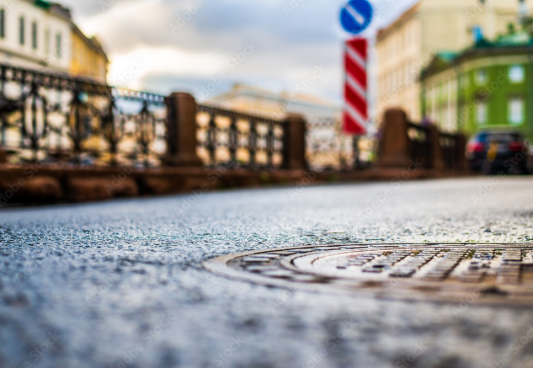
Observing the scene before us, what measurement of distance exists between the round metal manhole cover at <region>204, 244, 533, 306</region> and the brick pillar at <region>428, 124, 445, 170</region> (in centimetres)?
1785

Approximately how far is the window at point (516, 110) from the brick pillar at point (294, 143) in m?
42.9

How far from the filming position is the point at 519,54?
52.5 meters

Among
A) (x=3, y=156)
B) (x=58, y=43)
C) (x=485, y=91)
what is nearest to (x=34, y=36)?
(x=58, y=43)

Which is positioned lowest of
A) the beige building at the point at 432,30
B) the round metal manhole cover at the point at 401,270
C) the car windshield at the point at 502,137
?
the round metal manhole cover at the point at 401,270

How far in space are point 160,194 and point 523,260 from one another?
7.95m

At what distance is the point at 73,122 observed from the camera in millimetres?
9180

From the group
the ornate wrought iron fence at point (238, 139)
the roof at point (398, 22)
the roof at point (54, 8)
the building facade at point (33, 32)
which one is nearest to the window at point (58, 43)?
the building facade at point (33, 32)

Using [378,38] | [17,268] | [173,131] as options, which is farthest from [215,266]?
[378,38]

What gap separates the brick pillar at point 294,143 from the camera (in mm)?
14992

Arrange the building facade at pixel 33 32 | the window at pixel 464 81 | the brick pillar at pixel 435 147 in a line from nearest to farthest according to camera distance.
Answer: the building facade at pixel 33 32 < the brick pillar at pixel 435 147 < the window at pixel 464 81

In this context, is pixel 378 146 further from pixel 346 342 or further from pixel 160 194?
pixel 346 342

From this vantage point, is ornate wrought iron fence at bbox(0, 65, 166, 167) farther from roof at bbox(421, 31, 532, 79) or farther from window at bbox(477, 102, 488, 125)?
window at bbox(477, 102, 488, 125)

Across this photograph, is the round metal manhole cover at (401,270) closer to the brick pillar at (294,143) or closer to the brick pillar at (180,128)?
the brick pillar at (180,128)

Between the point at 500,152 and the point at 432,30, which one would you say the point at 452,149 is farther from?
the point at 432,30
